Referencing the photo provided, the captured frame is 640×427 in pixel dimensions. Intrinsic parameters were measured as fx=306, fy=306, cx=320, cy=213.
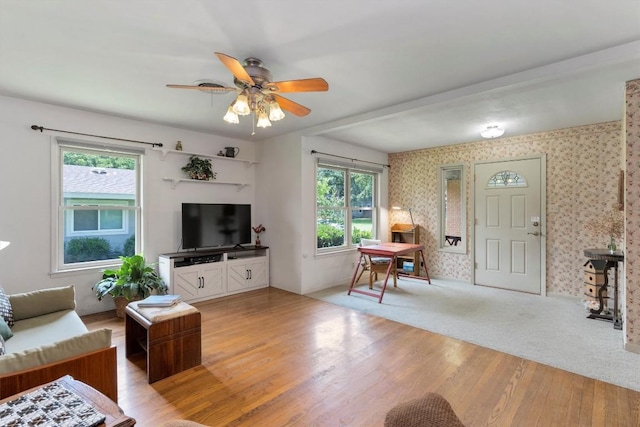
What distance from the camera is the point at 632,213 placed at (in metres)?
2.70

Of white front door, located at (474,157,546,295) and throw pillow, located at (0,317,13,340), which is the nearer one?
throw pillow, located at (0,317,13,340)

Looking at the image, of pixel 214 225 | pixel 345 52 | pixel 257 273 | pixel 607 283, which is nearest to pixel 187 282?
pixel 214 225

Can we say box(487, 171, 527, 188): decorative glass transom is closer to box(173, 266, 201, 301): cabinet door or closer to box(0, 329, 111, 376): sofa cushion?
box(173, 266, 201, 301): cabinet door

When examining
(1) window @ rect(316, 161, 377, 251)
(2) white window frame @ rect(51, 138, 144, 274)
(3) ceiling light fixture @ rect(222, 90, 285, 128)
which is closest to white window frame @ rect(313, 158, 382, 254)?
(1) window @ rect(316, 161, 377, 251)

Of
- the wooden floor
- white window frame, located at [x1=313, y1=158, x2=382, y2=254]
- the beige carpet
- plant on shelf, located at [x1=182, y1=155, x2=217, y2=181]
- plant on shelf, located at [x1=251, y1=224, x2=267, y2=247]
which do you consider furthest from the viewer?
plant on shelf, located at [x1=251, y1=224, x2=267, y2=247]

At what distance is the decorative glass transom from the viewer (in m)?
4.80

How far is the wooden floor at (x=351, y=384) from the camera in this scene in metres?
1.93

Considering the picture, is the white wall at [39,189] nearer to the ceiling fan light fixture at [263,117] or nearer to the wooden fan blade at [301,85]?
the ceiling fan light fixture at [263,117]

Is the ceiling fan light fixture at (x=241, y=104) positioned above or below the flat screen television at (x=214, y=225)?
above

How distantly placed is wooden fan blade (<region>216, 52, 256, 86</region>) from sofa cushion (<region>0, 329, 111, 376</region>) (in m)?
1.71

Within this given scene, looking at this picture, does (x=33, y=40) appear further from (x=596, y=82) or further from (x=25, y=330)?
(x=596, y=82)

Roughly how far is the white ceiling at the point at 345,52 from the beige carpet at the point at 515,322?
2.39 meters

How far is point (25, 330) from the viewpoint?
7.23 ft

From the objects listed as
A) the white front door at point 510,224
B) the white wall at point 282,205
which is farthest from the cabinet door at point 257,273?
the white front door at point 510,224
